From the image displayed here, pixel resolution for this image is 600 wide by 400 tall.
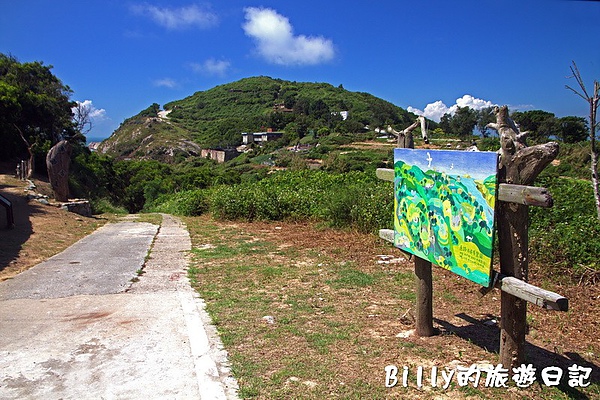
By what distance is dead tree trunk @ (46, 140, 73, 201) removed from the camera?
14211 mm

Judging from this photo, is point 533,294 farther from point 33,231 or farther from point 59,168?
point 59,168

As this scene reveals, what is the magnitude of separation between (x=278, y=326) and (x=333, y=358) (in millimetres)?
897

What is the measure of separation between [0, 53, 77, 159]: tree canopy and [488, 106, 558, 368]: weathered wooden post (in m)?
19.0

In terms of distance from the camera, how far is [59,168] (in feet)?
47.1

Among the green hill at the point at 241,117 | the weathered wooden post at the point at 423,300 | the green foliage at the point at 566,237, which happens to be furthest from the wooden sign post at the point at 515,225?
the green hill at the point at 241,117

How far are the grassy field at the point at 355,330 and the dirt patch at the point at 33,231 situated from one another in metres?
2.98

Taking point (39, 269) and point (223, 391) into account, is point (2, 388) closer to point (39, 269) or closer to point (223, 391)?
point (223, 391)

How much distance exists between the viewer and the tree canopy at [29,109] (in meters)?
20.6

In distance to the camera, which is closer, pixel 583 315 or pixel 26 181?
pixel 583 315

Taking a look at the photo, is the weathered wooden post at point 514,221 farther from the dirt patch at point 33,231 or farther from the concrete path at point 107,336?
the dirt patch at point 33,231

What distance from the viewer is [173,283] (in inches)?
245

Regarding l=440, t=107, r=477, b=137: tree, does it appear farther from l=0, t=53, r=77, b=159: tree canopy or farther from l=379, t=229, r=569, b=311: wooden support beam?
l=379, t=229, r=569, b=311: wooden support beam

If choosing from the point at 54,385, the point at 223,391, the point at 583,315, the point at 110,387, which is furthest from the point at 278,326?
the point at 583,315

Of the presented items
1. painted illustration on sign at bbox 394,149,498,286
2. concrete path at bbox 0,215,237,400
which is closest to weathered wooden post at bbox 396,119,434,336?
painted illustration on sign at bbox 394,149,498,286
